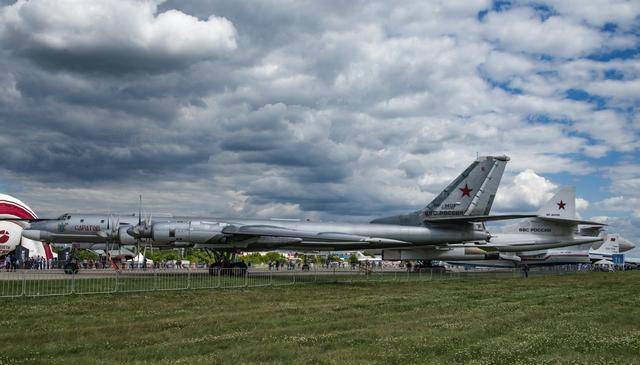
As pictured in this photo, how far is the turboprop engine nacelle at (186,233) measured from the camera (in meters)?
26.9

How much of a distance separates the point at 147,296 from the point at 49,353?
9.31m

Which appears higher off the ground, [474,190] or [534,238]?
[474,190]

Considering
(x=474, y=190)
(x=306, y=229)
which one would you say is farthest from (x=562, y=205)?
(x=306, y=229)

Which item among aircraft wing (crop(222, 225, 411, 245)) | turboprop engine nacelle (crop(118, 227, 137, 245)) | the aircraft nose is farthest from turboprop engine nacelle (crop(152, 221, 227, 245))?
the aircraft nose

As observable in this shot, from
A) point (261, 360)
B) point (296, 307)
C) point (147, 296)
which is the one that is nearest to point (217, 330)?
point (261, 360)

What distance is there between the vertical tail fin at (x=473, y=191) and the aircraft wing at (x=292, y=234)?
4.30m

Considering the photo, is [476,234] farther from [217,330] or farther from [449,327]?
[217,330]

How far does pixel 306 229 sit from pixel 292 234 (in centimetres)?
219

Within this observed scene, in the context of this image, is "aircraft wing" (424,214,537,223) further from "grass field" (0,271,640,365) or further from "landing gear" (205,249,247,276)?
"landing gear" (205,249,247,276)

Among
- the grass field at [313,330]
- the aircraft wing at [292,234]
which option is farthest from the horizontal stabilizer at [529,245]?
the grass field at [313,330]

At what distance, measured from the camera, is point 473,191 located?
103 ft

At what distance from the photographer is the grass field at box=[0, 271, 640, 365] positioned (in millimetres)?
8141

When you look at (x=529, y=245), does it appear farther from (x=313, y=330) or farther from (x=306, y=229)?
(x=313, y=330)

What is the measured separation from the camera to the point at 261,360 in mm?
7852
